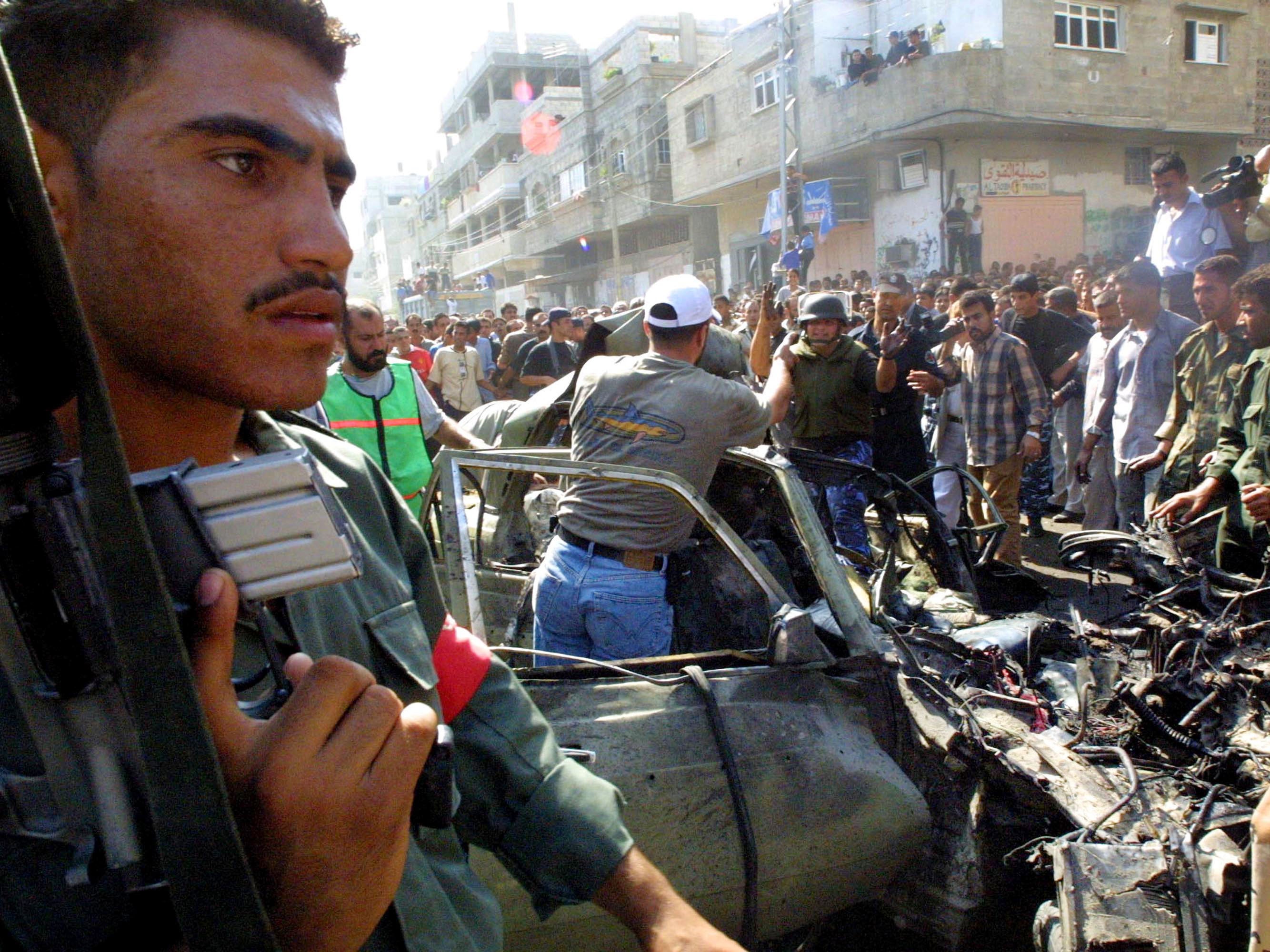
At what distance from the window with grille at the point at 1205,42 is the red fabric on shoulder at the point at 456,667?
29.0 m

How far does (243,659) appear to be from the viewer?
0.90 m

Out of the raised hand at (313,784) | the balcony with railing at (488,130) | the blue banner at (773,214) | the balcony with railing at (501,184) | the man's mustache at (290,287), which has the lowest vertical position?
the raised hand at (313,784)

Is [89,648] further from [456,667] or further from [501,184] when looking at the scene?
[501,184]

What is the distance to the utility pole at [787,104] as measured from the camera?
63.2 feet

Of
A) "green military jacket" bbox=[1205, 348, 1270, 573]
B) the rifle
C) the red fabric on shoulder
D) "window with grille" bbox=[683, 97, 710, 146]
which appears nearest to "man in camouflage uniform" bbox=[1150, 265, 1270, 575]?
"green military jacket" bbox=[1205, 348, 1270, 573]

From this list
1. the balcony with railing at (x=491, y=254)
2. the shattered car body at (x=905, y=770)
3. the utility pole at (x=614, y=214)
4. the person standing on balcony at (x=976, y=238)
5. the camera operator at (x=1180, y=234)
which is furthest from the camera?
the balcony with railing at (x=491, y=254)

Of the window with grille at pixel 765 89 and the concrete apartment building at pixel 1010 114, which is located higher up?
the window with grille at pixel 765 89

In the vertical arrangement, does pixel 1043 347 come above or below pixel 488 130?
below

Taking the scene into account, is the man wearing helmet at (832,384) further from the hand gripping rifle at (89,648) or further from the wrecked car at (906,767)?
the hand gripping rifle at (89,648)

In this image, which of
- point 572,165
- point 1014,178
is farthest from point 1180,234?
point 572,165

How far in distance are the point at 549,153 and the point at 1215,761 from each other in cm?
4265

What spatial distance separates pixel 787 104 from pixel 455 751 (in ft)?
80.7

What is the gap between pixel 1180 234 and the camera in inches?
271

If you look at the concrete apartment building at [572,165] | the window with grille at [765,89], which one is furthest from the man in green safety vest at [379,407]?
the concrete apartment building at [572,165]
